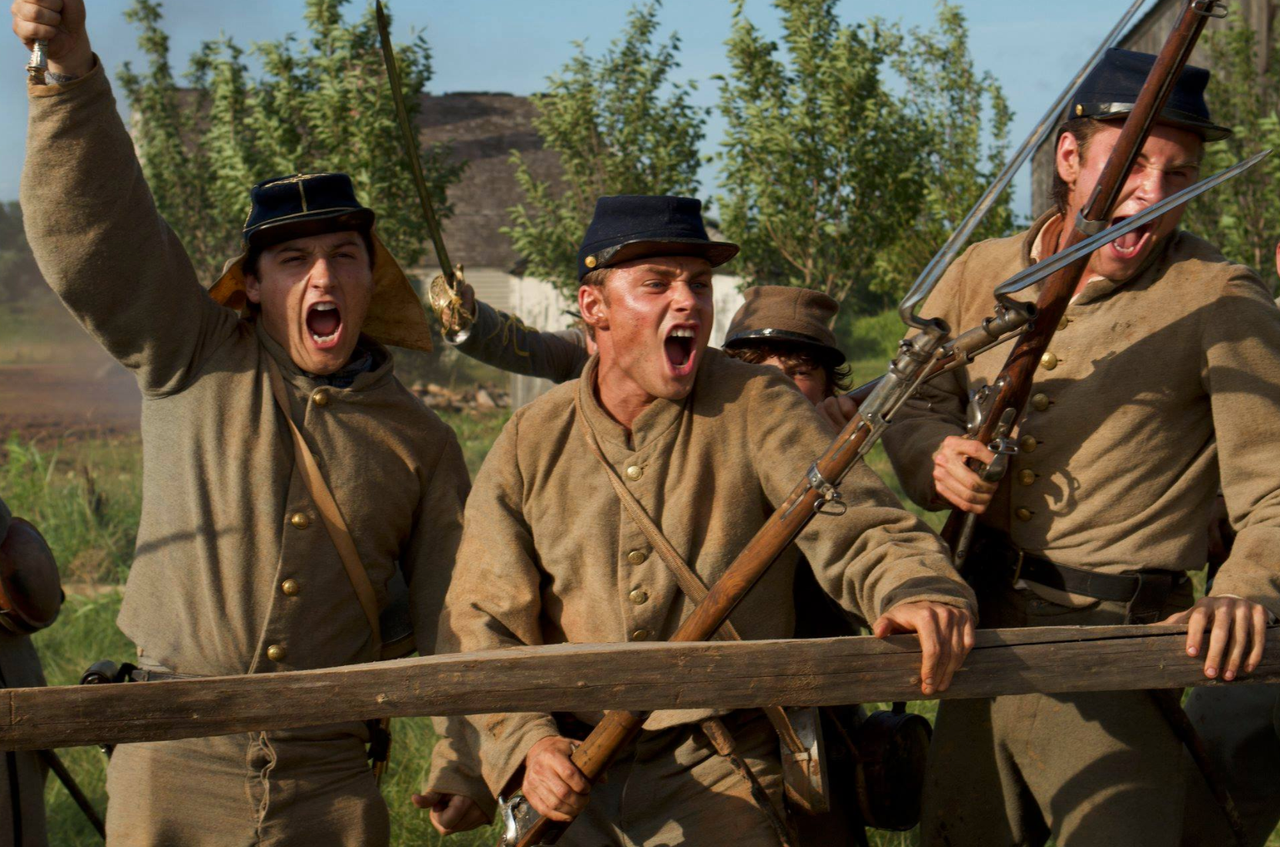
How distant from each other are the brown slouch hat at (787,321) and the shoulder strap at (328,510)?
156cm

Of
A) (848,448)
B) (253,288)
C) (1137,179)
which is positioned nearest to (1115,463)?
(1137,179)

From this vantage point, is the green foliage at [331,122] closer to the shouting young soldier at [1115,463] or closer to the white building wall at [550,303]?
the white building wall at [550,303]

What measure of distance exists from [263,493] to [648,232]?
4.12ft

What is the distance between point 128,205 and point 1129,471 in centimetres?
263

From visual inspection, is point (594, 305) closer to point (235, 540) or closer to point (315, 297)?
point (315, 297)

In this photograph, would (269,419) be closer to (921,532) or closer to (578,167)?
(921,532)

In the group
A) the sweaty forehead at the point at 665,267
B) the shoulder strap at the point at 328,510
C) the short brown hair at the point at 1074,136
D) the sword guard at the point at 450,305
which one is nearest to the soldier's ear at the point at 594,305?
the sweaty forehead at the point at 665,267

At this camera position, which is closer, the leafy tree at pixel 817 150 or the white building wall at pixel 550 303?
the leafy tree at pixel 817 150

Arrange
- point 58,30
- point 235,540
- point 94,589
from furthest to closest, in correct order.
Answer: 1. point 94,589
2. point 235,540
3. point 58,30

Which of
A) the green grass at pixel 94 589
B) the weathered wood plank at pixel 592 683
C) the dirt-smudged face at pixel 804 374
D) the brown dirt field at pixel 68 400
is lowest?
the brown dirt field at pixel 68 400

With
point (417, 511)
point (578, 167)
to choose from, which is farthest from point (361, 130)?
point (417, 511)

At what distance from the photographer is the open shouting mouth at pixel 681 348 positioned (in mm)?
3510

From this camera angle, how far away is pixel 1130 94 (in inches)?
141

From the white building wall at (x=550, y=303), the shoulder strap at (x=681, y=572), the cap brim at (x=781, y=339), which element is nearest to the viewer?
the shoulder strap at (x=681, y=572)
